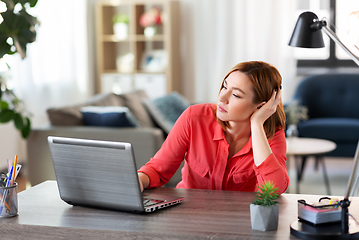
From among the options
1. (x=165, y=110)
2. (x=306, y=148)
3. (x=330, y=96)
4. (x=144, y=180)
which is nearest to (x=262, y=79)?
(x=144, y=180)

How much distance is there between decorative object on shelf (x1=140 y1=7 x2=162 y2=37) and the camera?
5551 millimetres

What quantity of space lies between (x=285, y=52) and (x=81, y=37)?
7.83 ft

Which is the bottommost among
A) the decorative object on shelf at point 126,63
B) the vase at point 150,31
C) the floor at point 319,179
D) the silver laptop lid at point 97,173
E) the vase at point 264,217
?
the floor at point 319,179

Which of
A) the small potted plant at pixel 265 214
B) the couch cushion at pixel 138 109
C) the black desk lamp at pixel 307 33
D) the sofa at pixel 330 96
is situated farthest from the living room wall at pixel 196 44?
the small potted plant at pixel 265 214

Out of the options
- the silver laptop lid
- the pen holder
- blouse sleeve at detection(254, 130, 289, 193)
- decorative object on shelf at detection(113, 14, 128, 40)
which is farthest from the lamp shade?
decorative object on shelf at detection(113, 14, 128, 40)

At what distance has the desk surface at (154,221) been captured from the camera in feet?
3.60

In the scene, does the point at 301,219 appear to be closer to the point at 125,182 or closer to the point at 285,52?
the point at 125,182

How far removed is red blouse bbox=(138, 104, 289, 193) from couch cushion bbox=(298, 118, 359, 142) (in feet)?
8.83

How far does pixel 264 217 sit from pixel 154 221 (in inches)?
11.0

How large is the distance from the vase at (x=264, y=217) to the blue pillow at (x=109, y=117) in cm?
224

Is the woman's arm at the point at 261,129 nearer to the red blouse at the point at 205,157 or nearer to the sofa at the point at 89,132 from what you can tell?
the red blouse at the point at 205,157

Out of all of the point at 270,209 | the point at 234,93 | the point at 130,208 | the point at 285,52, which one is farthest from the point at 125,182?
the point at 285,52

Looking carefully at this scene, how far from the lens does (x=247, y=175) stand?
1.61 m

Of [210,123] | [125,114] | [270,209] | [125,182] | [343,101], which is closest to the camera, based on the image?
[270,209]
